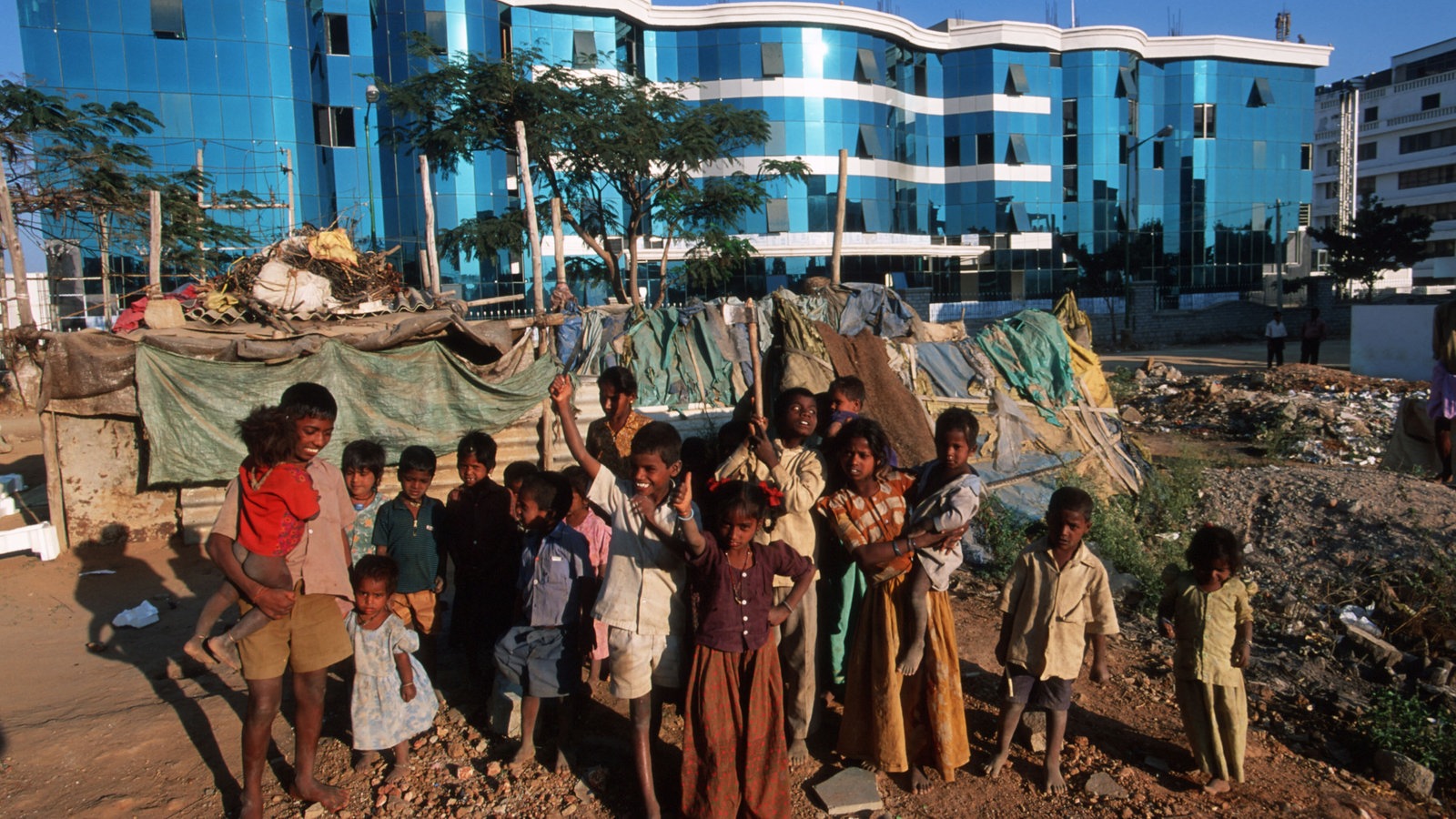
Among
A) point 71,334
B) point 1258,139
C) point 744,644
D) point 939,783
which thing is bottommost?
point 939,783

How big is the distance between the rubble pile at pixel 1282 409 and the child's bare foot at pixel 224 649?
11.3m

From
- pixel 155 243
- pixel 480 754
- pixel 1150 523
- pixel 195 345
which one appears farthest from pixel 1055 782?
pixel 155 243

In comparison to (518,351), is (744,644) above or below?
below

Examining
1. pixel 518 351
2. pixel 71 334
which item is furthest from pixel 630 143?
pixel 71 334

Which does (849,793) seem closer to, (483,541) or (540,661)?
(540,661)

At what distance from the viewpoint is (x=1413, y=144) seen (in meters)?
47.8

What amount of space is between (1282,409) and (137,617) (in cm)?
1344

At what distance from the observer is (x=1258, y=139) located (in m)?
37.6

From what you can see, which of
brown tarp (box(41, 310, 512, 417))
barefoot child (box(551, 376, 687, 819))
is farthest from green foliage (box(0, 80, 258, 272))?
barefoot child (box(551, 376, 687, 819))

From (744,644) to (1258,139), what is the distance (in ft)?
138

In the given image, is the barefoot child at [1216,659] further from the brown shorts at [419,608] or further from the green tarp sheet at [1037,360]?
the green tarp sheet at [1037,360]

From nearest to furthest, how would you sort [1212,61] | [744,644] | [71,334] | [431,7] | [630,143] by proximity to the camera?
[744,644], [71,334], [630,143], [431,7], [1212,61]

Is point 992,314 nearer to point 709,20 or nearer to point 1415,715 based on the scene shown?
point 709,20

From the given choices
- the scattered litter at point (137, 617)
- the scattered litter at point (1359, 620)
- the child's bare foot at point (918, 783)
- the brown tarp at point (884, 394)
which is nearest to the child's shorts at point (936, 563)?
the child's bare foot at point (918, 783)
